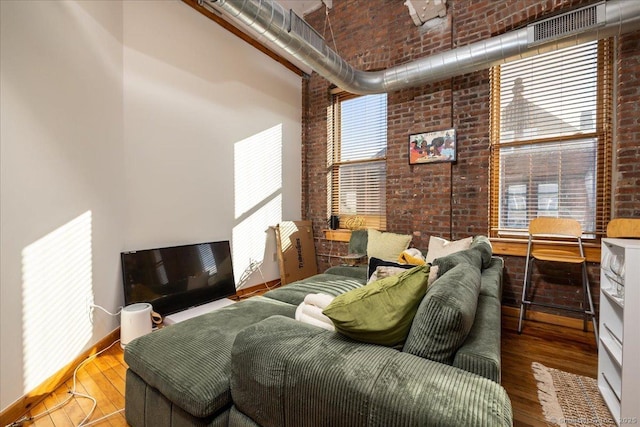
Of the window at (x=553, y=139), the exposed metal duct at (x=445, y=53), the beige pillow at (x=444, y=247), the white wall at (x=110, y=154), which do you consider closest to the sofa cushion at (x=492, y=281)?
the beige pillow at (x=444, y=247)

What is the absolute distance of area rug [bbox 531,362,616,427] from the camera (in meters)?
1.72

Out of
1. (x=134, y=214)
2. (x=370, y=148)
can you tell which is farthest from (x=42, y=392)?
(x=370, y=148)

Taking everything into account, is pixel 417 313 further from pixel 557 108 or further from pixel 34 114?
pixel 557 108

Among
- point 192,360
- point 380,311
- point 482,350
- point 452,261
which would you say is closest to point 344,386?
point 380,311

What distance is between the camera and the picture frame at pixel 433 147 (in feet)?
11.6

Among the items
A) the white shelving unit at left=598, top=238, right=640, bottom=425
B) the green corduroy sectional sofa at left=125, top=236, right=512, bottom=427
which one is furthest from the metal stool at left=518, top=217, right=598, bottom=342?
the green corduroy sectional sofa at left=125, top=236, right=512, bottom=427

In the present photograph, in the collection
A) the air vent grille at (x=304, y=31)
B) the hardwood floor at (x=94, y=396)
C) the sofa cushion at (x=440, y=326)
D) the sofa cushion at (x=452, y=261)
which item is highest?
the air vent grille at (x=304, y=31)

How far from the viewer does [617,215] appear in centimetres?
272

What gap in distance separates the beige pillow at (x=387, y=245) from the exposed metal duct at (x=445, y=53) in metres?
1.88

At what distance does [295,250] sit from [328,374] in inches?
138

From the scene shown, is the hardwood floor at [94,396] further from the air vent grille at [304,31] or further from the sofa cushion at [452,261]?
the air vent grille at [304,31]

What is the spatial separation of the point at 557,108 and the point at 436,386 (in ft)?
11.6

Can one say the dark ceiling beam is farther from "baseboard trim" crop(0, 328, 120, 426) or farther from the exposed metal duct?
"baseboard trim" crop(0, 328, 120, 426)

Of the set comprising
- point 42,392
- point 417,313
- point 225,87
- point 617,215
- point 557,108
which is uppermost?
point 225,87
